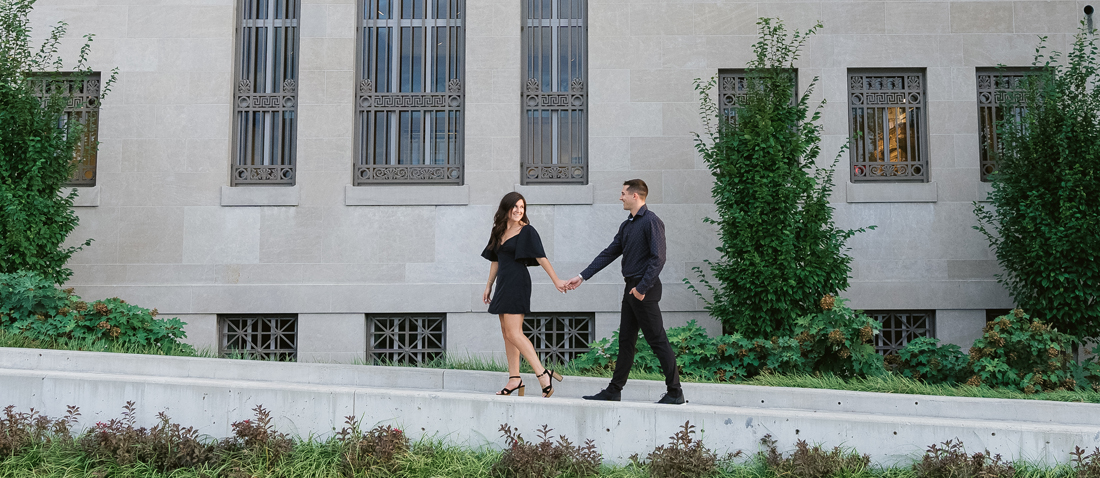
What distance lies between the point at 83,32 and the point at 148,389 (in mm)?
6859

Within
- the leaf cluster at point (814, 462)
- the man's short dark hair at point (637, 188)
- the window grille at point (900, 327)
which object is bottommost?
the leaf cluster at point (814, 462)

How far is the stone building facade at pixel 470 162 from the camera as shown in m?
10.2

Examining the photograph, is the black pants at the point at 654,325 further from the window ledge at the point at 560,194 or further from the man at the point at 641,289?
the window ledge at the point at 560,194

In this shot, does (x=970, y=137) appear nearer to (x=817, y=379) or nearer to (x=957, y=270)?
(x=957, y=270)

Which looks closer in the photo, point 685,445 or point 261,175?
point 685,445

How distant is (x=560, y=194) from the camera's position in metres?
10.2

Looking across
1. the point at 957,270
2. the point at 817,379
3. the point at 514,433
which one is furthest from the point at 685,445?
the point at 957,270

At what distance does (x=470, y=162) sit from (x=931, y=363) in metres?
5.79

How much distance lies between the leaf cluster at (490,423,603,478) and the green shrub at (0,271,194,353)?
505 centimetres

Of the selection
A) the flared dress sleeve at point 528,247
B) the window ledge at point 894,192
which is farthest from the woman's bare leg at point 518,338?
the window ledge at point 894,192

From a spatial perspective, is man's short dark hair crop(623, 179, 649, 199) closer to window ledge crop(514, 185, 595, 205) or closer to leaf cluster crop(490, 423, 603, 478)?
leaf cluster crop(490, 423, 603, 478)

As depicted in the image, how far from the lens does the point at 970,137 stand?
10391 mm

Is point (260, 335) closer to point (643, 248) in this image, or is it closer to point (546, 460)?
point (643, 248)

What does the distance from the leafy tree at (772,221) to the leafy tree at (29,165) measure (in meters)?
7.53
